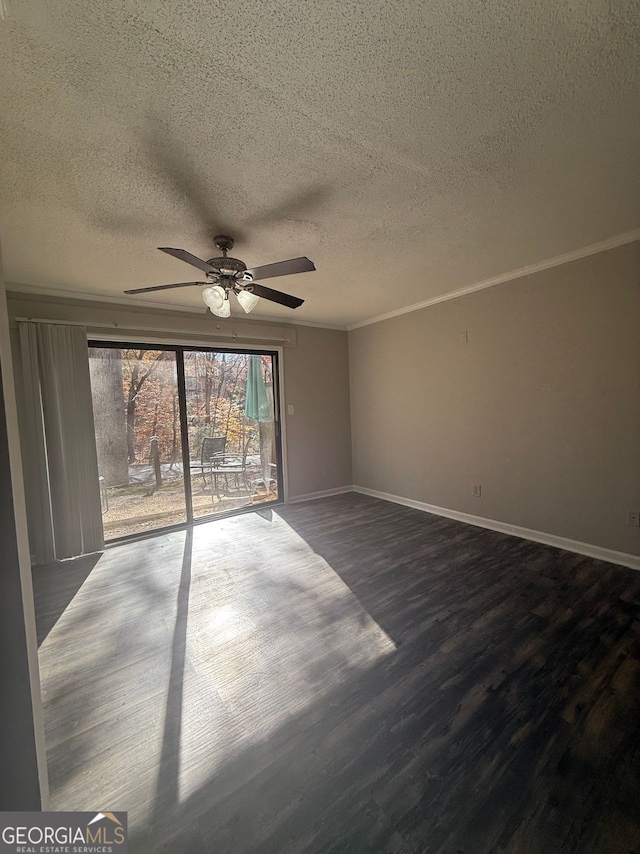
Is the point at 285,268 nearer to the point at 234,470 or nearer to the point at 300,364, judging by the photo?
the point at 300,364

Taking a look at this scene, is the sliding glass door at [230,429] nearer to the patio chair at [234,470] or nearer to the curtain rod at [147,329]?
the patio chair at [234,470]

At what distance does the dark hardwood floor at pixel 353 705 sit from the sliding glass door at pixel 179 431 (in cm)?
102

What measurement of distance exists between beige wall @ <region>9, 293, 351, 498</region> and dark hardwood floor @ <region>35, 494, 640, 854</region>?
2.20m

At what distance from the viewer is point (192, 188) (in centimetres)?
174

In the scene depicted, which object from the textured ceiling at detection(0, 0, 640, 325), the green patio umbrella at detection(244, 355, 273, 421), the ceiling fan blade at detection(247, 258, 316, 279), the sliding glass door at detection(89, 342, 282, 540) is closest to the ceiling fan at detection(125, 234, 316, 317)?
the ceiling fan blade at detection(247, 258, 316, 279)

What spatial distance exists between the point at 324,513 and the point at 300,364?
2.03 meters

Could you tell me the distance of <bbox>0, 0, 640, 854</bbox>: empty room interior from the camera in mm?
1048

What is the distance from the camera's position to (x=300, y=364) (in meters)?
4.59

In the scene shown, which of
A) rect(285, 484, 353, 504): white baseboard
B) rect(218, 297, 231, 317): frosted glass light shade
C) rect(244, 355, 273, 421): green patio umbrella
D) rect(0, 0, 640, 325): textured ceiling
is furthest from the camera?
rect(285, 484, 353, 504): white baseboard

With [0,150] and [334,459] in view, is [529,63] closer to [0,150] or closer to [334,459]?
[0,150]

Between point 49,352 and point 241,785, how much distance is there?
3.43 metres

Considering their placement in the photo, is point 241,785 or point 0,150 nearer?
point 241,785

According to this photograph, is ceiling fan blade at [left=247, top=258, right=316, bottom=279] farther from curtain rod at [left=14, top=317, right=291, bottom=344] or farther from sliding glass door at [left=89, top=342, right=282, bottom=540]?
sliding glass door at [left=89, top=342, right=282, bottom=540]

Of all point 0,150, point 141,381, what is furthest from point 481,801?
point 141,381
